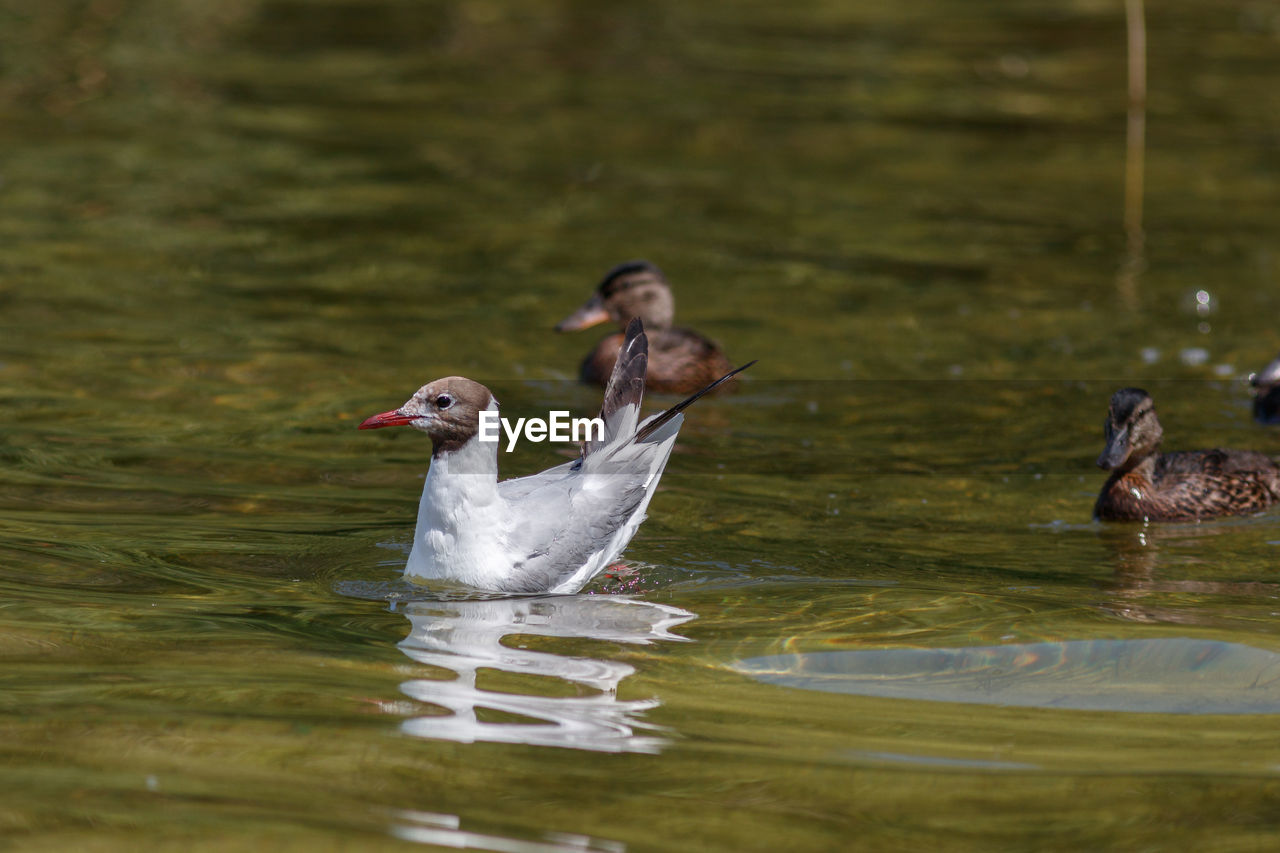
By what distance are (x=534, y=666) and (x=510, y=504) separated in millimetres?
1187

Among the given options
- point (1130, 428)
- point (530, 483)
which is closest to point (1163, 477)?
point (1130, 428)

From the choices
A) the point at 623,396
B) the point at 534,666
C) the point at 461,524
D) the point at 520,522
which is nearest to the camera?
the point at 534,666

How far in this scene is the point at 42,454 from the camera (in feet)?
31.5

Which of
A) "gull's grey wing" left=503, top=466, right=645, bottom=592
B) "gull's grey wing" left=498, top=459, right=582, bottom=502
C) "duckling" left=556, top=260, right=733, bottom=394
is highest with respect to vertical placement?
"duckling" left=556, top=260, right=733, bottom=394

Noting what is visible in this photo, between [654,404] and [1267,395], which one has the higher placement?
[1267,395]

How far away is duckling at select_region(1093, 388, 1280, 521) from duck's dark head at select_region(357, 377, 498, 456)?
3.62 m

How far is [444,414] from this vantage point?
756 centimetres

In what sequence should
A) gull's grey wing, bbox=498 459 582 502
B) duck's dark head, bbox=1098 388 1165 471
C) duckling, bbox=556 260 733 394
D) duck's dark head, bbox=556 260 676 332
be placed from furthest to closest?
duck's dark head, bbox=556 260 676 332 → duckling, bbox=556 260 733 394 → duck's dark head, bbox=1098 388 1165 471 → gull's grey wing, bbox=498 459 582 502

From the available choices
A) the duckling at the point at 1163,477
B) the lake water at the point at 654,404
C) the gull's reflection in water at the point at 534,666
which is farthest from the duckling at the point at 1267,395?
the gull's reflection in water at the point at 534,666

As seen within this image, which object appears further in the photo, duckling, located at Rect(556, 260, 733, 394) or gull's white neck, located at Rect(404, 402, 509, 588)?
duckling, located at Rect(556, 260, 733, 394)

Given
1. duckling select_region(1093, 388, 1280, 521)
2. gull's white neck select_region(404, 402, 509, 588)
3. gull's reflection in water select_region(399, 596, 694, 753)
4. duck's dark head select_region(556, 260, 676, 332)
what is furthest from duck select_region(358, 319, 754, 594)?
duck's dark head select_region(556, 260, 676, 332)

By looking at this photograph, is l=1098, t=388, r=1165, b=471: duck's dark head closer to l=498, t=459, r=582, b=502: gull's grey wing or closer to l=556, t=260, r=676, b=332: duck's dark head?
l=498, t=459, r=582, b=502: gull's grey wing

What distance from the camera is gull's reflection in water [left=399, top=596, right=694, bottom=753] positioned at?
598 centimetres

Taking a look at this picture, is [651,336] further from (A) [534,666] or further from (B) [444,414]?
(A) [534,666]
